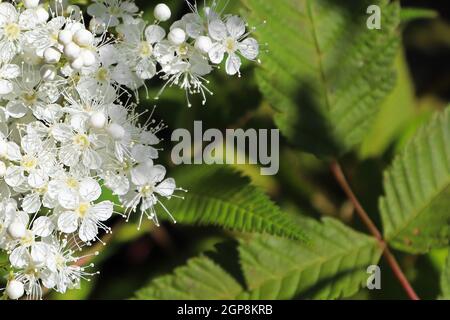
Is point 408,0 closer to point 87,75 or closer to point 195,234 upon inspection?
point 195,234

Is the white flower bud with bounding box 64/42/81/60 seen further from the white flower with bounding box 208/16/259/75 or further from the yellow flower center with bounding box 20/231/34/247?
the yellow flower center with bounding box 20/231/34/247

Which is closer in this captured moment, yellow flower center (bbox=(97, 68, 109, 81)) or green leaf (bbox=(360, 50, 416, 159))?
yellow flower center (bbox=(97, 68, 109, 81))

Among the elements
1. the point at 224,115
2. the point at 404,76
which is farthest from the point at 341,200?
the point at 224,115

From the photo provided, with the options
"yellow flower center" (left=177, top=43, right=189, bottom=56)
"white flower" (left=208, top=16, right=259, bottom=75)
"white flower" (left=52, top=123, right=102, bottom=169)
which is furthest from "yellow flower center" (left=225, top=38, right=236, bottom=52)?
"white flower" (left=52, top=123, right=102, bottom=169)

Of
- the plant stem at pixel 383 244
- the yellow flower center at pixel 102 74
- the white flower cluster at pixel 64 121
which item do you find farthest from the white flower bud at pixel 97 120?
the plant stem at pixel 383 244

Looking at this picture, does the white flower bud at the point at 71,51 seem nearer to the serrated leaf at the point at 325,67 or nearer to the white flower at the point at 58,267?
the white flower at the point at 58,267

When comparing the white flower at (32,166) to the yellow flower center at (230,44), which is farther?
the yellow flower center at (230,44)

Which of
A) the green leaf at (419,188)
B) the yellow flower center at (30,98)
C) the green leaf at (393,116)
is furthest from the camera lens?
the green leaf at (393,116)
